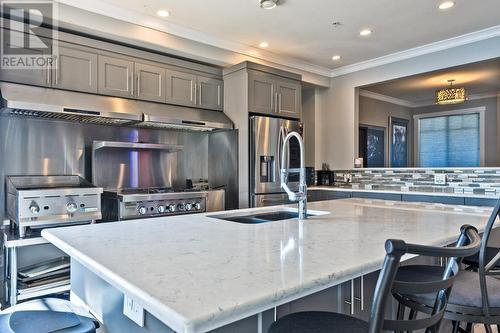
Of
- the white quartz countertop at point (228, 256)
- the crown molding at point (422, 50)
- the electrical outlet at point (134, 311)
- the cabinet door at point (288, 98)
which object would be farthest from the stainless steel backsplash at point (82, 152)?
the electrical outlet at point (134, 311)

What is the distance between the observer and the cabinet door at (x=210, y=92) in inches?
161

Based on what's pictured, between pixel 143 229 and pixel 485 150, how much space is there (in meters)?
7.32

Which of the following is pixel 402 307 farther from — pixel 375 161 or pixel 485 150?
pixel 485 150

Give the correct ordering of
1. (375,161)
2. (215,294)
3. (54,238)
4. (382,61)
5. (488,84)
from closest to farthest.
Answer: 1. (215,294)
2. (54,238)
3. (382,61)
4. (488,84)
5. (375,161)

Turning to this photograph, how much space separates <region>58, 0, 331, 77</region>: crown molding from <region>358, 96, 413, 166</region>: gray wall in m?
1.64

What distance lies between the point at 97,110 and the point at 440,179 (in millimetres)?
4021

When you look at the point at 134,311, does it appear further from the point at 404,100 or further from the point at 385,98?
the point at 404,100

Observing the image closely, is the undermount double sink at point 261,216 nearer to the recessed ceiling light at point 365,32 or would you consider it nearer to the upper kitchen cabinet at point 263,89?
the upper kitchen cabinet at point 263,89

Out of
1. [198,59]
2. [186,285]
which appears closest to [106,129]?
[198,59]

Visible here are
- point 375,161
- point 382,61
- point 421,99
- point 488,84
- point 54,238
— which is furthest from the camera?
point 421,99

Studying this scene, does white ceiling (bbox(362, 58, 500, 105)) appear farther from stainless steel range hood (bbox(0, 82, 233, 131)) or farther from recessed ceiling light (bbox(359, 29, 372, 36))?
stainless steel range hood (bbox(0, 82, 233, 131))

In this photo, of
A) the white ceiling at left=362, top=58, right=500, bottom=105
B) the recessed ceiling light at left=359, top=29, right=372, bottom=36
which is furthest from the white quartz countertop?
the white ceiling at left=362, top=58, right=500, bottom=105

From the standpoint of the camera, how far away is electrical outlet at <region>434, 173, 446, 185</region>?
431 cm

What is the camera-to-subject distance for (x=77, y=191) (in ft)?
9.02
